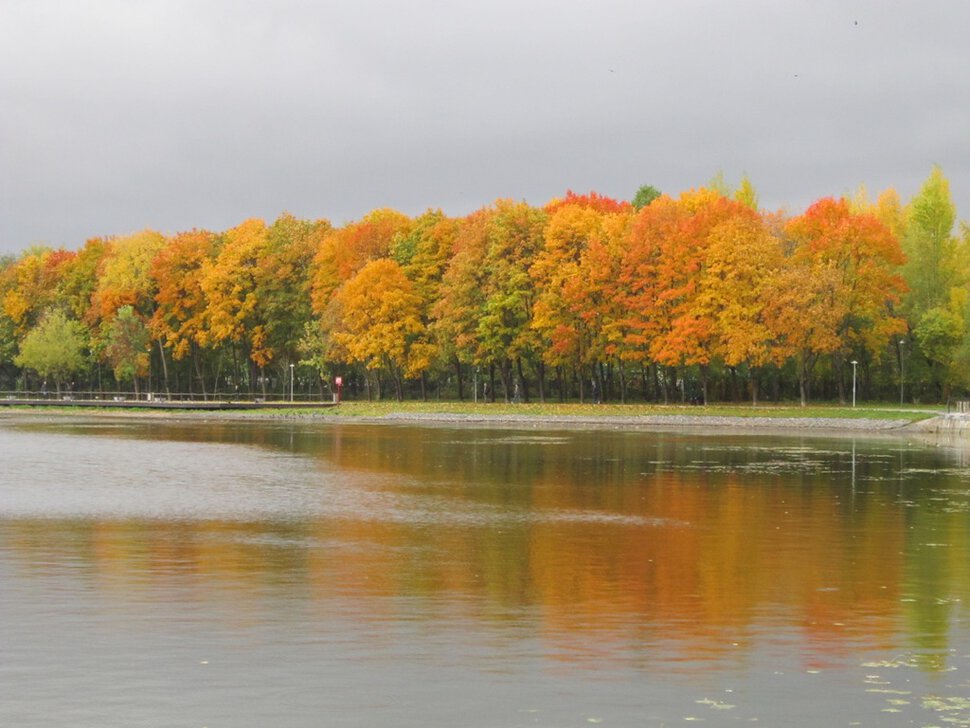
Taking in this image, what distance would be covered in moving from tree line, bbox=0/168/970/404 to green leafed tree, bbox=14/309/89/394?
0.30m

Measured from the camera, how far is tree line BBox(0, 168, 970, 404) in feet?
307

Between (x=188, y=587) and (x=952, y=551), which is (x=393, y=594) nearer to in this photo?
(x=188, y=587)

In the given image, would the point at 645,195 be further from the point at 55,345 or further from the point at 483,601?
the point at 483,601

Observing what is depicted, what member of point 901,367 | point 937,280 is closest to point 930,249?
point 937,280

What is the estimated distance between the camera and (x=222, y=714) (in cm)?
1395

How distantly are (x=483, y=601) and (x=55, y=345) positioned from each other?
11729 centimetres

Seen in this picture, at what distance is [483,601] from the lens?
21078 millimetres

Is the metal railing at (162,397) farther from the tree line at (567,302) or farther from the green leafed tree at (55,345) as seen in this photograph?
the green leafed tree at (55,345)

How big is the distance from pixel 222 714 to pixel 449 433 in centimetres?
6862

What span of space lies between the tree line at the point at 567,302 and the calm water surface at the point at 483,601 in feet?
160

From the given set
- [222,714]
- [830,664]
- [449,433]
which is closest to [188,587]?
[222,714]

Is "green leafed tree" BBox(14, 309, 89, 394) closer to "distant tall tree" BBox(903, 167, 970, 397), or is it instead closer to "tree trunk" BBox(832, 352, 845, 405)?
"tree trunk" BBox(832, 352, 845, 405)

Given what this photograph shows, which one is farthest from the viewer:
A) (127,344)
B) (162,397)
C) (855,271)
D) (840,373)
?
(162,397)

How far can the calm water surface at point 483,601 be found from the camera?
1461 cm
